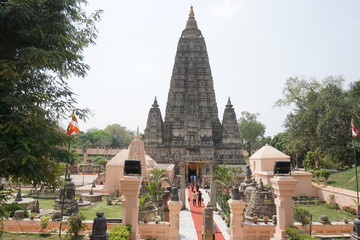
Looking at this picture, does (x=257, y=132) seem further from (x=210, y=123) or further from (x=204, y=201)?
(x=204, y=201)

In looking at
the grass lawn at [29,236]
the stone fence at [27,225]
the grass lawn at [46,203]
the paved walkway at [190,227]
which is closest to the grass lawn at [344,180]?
the paved walkway at [190,227]

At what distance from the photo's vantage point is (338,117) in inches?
1078

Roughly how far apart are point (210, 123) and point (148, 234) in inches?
1208

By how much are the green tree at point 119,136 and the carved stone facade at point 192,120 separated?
5194 cm

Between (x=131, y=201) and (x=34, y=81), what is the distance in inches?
184

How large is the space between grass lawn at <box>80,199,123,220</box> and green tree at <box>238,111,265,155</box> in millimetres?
48530

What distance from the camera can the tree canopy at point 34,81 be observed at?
20.4ft

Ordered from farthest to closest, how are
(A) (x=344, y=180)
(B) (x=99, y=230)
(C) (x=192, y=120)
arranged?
(C) (x=192, y=120) → (A) (x=344, y=180) → (B) (x=99, y=230)

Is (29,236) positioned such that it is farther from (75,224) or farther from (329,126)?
(329,126)

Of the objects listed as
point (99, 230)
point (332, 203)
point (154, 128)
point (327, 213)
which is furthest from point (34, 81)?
point (154, 128)

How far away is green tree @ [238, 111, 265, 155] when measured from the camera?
61688 millimetres

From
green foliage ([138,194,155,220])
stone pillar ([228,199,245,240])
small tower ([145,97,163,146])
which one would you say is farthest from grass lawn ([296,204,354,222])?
small tower ([145,97,163,146])

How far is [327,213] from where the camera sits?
635 inches

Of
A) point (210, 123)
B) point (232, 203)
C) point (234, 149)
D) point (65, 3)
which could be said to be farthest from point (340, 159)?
point (65, 3)
